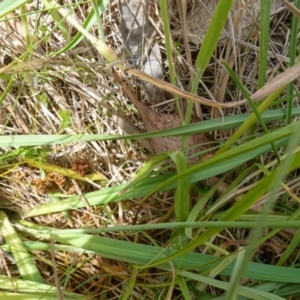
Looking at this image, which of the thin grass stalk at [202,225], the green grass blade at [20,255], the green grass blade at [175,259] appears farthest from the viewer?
the green grass blade at [20,255]

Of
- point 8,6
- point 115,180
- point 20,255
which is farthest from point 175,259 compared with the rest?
point 8,6

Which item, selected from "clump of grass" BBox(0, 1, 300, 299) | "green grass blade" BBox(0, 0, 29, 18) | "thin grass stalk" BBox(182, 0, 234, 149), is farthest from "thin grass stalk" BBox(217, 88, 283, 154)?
"green grass blade" BBox(0, 0, 29, 18)

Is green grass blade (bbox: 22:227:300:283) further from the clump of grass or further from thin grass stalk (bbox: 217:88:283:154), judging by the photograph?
thin grass stalk (bbox: 217:88:283:154)

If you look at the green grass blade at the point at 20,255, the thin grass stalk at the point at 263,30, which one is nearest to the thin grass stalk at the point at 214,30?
the thin grass stalk at the point at 263,30

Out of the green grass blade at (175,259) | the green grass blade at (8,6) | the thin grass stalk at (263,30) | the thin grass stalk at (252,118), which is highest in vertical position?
the green grass blade at (8,6)

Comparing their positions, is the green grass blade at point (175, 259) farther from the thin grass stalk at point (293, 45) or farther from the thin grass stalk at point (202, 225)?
the thin grass stalk at point (293, 45)

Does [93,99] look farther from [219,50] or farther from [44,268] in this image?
[44,268]

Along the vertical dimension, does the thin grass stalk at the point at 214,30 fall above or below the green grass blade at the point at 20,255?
above

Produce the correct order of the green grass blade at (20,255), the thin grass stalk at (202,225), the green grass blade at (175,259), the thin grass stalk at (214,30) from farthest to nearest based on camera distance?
the green grass blade at (20,255) < the green grass blade at (175,259) < the thin grass stalk at (202,225) < the thin grass stalk at (214,30)

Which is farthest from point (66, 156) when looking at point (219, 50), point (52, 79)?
point (219, 50)
